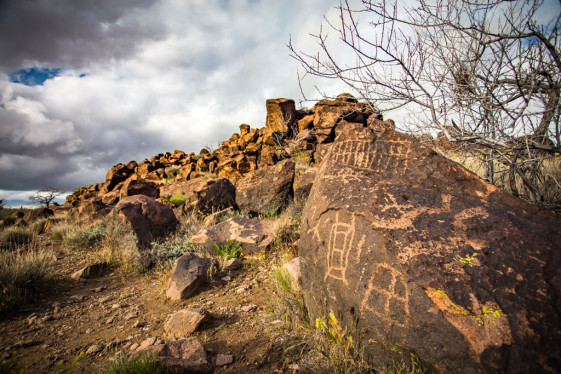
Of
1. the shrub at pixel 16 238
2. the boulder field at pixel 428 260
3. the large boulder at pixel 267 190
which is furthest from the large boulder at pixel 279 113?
the boulder field at pixel 428 260

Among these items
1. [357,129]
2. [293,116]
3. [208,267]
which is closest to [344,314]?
[357,129]

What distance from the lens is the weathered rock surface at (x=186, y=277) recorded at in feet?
11.4

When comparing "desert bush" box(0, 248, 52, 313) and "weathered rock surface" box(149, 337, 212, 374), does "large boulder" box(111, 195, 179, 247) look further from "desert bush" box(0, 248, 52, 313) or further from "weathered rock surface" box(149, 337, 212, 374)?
"weathered rock surface" box(149, 337, 212, 374)

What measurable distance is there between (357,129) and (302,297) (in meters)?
1.83

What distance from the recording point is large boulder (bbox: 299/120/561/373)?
4.93 ft

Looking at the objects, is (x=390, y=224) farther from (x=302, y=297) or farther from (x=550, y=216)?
(x=302, y=297)

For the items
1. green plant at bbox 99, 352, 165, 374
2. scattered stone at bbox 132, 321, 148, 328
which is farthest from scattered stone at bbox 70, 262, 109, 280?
green plant at bbox 99, 352, 165, 374

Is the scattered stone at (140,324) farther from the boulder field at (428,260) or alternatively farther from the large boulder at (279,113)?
the large boulder at (279,113)

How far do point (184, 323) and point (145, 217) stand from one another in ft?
12.4

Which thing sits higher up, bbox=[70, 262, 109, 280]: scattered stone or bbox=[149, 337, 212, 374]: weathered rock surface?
bbox=[149, 337, 212, 374]: weathered rock surface

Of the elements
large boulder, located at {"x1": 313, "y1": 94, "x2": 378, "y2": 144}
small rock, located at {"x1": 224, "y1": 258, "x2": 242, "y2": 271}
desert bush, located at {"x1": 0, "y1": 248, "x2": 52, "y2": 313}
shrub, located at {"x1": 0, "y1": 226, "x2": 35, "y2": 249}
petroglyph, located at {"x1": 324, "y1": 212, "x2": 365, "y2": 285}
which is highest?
large boulder, located at {"x1": 313, "y1": 94, "x2": 378, "y2": 144}

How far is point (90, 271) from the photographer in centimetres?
466

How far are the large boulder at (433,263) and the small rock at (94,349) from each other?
2057mm

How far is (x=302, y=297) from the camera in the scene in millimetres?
2699
